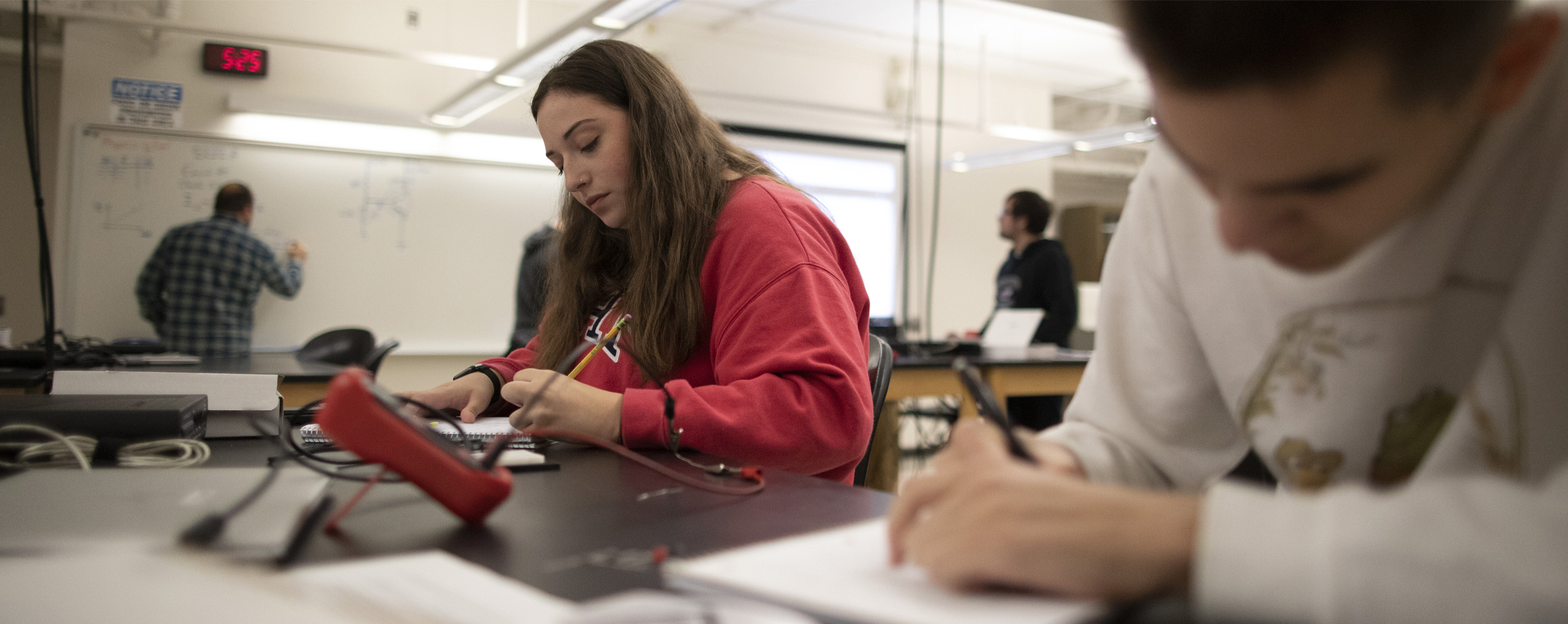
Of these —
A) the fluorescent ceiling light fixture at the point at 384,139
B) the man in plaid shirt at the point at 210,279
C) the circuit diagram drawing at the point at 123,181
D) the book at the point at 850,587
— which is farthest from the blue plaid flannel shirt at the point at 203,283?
the book at the point at 850,587

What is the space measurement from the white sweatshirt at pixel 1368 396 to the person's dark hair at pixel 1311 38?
0.10m

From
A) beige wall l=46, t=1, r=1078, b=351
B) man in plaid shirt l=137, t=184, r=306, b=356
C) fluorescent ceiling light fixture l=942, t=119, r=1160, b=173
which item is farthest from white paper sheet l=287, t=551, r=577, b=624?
fluorescent ceiling light fixture l=942, t=119, r=1160, b=173

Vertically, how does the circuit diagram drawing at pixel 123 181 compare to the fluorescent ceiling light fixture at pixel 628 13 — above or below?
below

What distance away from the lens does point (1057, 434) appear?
0.67 m

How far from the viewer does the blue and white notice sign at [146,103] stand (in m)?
4.20

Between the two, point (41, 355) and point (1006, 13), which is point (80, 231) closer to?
point (41, 355)

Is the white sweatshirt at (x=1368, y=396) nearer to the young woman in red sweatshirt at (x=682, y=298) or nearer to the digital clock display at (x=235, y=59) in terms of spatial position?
the young woman in red sweatshirt at (x=682, y=298)

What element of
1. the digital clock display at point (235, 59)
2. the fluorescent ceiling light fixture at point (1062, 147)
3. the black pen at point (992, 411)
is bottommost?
the black pen at point (992, 411)

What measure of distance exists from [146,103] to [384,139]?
1022mm

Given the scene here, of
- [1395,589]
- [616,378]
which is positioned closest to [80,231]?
[616,378]

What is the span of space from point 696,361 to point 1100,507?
0.81 metres

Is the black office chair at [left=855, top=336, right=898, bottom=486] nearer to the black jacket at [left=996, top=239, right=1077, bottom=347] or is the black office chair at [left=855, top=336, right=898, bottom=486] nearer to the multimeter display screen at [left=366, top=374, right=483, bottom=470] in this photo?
the multimeter display screen at [left=366, top=374, right=483, bottom=470]

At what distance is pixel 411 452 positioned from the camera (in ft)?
2.01

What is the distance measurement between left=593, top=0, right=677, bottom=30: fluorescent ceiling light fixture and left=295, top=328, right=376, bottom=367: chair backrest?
1345 millimetres
